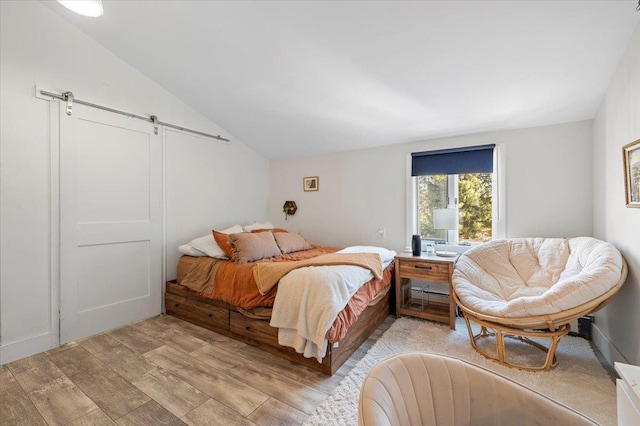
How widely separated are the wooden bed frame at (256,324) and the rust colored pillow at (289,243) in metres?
0.95

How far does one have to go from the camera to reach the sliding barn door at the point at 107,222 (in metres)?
2.47

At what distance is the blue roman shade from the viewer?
2986mm

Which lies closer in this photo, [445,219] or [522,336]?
[522,336]

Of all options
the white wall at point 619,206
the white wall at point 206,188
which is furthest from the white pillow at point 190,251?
the white wall at point 619,206

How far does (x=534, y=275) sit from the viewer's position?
2.36 m

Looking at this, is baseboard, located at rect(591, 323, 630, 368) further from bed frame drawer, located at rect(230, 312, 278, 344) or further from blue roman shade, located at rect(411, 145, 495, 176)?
bed frame drawer, located at rect(230, 312, 278, 344)

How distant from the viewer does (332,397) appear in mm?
1685

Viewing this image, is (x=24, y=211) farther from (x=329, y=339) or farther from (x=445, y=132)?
(x=445, y=132)

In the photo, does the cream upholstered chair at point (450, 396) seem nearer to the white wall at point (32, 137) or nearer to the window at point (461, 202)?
the window at point (461, 202)

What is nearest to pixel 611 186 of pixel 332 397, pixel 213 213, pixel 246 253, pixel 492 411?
pixel 492 411

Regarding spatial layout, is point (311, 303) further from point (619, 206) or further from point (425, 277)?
point (619, 206)

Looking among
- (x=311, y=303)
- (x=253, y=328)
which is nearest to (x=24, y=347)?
(x=253, y=328)

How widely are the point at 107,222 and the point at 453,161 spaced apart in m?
3.72

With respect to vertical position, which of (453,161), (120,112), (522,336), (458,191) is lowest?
(522,336)
